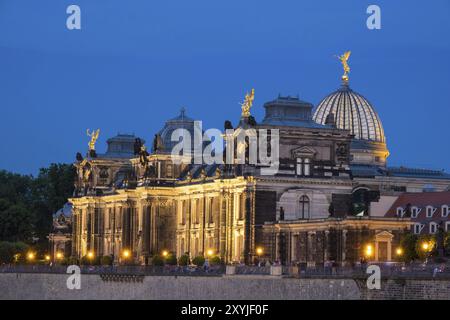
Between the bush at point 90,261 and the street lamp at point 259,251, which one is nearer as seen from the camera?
the street lamp at point 259,251

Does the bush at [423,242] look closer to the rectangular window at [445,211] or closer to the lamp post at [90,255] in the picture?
the rectangular window at [445,211]

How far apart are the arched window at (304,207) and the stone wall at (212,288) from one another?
19.9m

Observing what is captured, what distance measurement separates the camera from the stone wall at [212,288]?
101m

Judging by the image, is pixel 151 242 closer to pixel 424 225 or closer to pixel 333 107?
pixel 333 107

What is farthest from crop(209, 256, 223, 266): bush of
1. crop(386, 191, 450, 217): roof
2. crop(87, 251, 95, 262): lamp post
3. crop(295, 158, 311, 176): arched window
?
crop(87, 251, 95, 262): lamp post

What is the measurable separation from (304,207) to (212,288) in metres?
30.1

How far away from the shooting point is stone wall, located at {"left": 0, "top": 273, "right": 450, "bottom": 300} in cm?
10112

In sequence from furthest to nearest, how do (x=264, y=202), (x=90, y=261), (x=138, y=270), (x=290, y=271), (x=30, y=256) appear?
(x=30, y=256), (x=90, y=261), (x=264, y=202), (x=138, y=270), (x=290, y=271)

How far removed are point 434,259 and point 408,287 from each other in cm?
1363

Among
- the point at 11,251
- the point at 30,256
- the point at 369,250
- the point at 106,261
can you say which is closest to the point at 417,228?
the point at 369,250

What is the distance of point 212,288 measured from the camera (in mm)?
123375

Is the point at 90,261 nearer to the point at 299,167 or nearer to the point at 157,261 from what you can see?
the point at 157,261

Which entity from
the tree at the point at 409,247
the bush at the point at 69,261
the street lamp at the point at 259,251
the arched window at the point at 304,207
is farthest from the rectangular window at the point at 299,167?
the bush at the point at 69,261

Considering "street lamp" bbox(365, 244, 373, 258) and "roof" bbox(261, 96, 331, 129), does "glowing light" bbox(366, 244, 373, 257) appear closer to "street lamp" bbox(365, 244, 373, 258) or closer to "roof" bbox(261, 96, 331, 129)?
"street lamp" bbox(365, 244, 373, 258)
